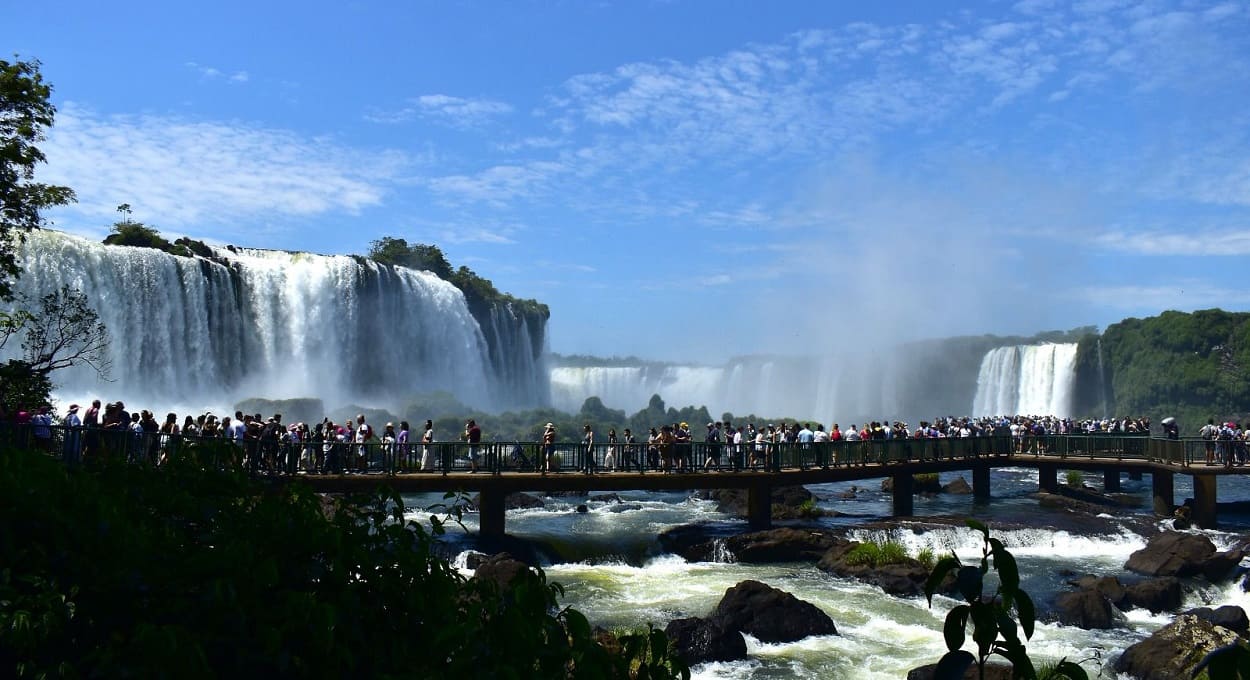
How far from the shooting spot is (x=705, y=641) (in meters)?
14.4

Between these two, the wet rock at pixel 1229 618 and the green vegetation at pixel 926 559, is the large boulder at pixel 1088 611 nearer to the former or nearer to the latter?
the wet rock at pixel 1229 618

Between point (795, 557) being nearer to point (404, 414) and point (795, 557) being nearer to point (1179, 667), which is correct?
point (1179, 667)

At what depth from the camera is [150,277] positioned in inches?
1628

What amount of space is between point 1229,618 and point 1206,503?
12.9m

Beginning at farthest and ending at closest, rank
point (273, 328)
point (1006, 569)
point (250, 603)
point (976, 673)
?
point (273, 328), point (976, 673), point (250, 603), point (1006, 569)

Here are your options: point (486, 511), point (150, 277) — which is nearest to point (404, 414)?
point (150, 277)

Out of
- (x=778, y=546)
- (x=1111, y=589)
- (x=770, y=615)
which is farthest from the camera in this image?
(x=778, y=546)

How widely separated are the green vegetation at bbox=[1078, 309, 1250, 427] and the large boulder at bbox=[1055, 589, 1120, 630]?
67.7m

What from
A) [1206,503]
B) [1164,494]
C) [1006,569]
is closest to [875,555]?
[1206,503]

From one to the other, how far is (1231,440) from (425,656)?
30373 millimetres

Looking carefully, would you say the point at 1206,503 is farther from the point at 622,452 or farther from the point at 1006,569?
the point at 1006,569

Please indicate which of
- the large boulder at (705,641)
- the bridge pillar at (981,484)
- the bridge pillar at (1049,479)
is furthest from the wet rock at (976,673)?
the bridge pillar at (1049,479)

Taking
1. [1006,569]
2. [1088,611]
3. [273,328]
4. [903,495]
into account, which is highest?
[273,328]

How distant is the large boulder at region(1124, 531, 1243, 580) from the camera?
1980 cm
